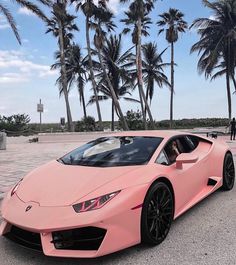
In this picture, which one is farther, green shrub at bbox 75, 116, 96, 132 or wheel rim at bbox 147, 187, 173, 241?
green shrub at bbox 75, 116, 96, 132

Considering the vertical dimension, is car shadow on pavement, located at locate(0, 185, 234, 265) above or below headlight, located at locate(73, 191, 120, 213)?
below

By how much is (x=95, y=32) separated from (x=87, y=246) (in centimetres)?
3273

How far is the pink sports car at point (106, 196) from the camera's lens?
3566 mm

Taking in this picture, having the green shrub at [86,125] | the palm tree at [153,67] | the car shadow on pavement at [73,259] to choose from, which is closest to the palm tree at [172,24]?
the palm tree at [153,67]

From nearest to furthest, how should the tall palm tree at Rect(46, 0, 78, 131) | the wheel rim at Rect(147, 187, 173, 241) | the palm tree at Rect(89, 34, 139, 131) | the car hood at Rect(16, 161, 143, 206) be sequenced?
1. the car hood at Rect(16, 161, 143, 206)
2. the wheel rim at Rect(147, 187, 173, 241)
3. the tall palm tree at Rect(46, 0, 78, 131)
4. the palm tree at Rect(89, 34, 139, 131)

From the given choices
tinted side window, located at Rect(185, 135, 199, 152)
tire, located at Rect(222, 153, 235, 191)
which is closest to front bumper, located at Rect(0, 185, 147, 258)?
tinted side window, located at Rect(185, 135, 199, 152)

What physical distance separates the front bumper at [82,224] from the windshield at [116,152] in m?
0.91

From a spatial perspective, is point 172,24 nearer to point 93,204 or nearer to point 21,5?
point 21,5

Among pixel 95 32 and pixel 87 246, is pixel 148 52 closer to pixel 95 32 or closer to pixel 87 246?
pixel 95 32

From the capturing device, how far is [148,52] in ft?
147

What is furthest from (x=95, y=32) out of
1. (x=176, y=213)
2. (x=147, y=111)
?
(x=176, y=213)

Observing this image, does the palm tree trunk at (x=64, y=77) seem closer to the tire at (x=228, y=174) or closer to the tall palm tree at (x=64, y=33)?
the tall palm tree at (x=64, y=33)

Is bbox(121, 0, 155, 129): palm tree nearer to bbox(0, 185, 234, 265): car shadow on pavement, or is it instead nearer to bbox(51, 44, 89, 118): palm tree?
bbox(51, 44, 89, 118): palm tree

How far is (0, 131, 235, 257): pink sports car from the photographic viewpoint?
3566mm
